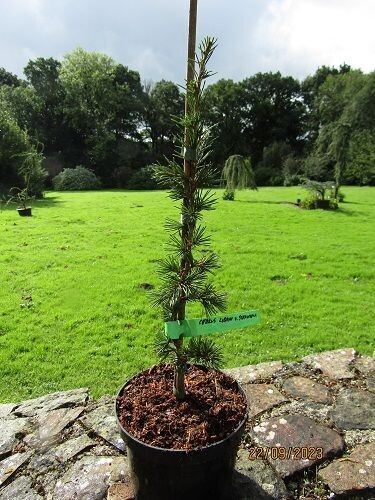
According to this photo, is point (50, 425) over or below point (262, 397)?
below

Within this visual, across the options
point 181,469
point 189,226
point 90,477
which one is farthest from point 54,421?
point 189,226

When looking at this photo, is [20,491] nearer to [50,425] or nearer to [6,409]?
[50,425]

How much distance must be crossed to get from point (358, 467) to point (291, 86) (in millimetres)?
52477

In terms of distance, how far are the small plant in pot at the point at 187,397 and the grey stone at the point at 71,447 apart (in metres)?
0.71

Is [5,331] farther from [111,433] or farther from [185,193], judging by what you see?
[185,193]

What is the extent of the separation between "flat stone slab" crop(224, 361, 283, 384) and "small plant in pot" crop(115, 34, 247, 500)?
3.83ft

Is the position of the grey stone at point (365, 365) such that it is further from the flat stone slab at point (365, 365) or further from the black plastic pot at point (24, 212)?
the black plastic pot at point (24, 212)

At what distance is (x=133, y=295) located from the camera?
6.15 meters

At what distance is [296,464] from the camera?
7.93 feet

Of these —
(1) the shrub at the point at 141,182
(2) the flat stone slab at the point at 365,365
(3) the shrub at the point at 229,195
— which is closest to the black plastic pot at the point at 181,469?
(2) the flat stone slab at the point at 365,365

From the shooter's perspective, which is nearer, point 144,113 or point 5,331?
point 5,331

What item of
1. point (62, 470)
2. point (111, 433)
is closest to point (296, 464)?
point (111, 433)

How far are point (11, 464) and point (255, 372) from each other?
2.11 meters

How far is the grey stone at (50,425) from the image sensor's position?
2695 mm
